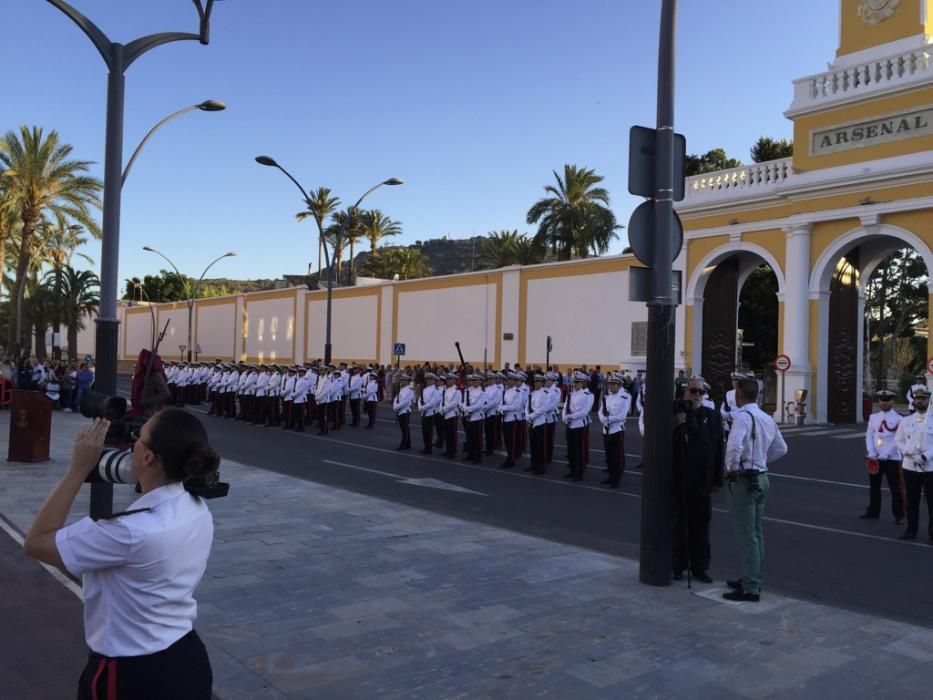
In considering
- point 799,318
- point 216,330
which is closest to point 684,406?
point 799,318

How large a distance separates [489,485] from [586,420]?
210 centimetres

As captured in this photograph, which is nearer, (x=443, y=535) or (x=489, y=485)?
(x=443, y=535)

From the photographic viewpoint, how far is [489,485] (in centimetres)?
1232

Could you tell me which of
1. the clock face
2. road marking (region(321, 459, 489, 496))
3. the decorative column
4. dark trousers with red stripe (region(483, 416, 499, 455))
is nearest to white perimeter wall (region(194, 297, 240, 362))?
the decorative column

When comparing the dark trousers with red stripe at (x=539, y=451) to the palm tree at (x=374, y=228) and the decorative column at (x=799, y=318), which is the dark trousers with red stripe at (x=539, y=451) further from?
the palm tree at (x=374, y=228)

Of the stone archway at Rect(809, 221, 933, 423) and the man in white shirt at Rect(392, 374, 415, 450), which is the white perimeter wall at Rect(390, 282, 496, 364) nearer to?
the stone archway at Rect(809, 221, 933, 423)

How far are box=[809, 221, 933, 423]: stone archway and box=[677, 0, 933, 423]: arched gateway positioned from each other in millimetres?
37

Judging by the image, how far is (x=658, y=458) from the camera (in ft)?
21.4

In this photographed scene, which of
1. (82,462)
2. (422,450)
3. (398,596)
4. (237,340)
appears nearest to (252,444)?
(422,450)

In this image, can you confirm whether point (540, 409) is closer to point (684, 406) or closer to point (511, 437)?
point (511, 437)

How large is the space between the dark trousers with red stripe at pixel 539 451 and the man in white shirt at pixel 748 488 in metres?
7.53

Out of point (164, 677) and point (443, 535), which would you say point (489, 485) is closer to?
point (443, 535)

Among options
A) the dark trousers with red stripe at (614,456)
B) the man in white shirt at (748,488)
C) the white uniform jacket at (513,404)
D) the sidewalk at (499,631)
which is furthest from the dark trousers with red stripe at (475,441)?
the man in white shirt at (748,488)

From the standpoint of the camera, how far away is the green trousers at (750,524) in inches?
242
